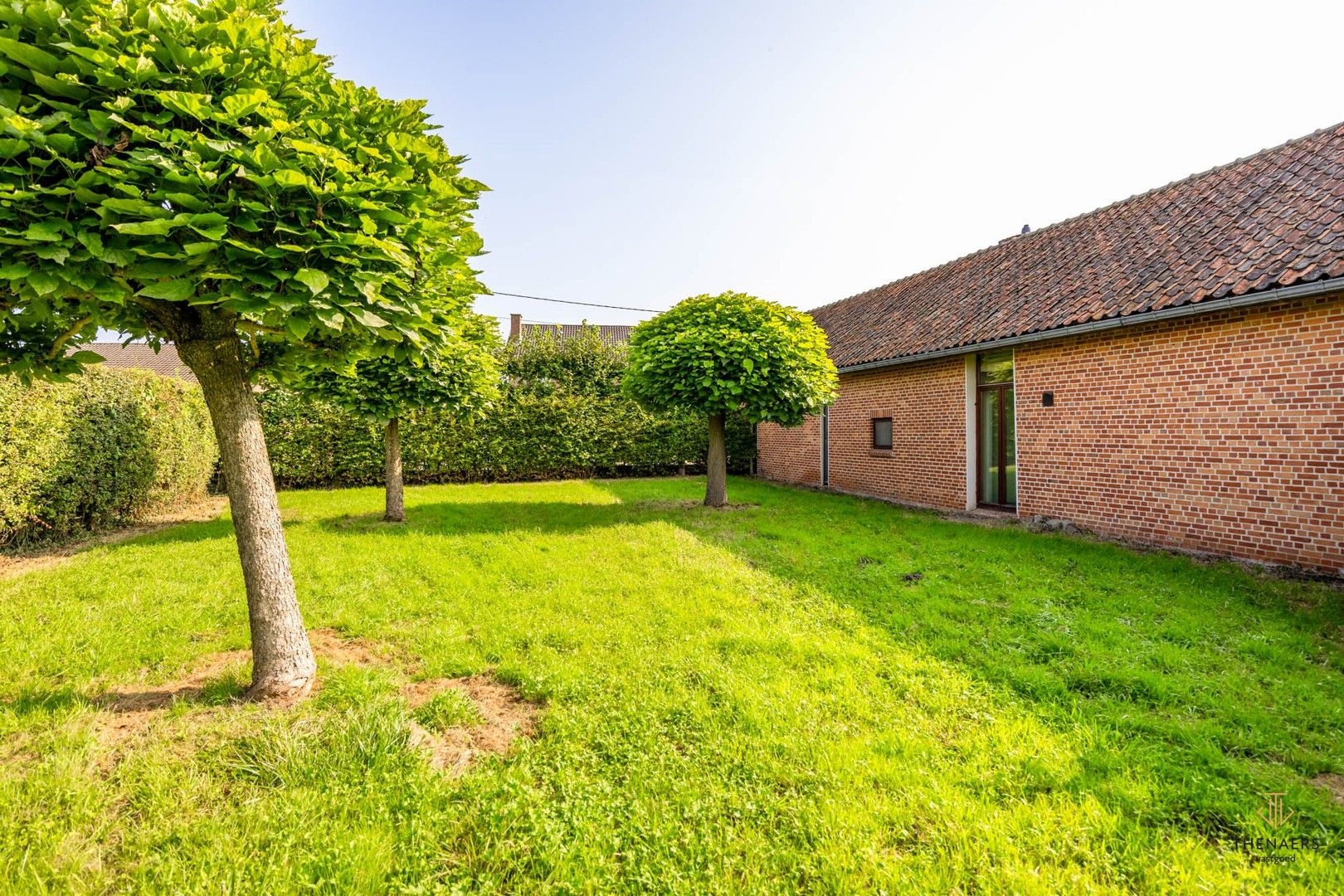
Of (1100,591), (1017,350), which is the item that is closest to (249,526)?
(1100,591)

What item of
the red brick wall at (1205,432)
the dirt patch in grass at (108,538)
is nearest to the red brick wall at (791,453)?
the red brick wall at (1205,432)

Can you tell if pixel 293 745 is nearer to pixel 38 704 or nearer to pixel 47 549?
pixel 38 704

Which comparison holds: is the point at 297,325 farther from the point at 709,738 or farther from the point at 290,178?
the point at 709,738

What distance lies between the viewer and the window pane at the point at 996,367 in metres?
8.71

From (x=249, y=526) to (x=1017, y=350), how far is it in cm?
962

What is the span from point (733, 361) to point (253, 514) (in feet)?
22.2

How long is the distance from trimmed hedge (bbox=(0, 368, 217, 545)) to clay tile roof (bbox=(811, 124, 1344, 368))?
12268 millimetres

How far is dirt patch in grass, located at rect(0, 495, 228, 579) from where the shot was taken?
590 centimetres

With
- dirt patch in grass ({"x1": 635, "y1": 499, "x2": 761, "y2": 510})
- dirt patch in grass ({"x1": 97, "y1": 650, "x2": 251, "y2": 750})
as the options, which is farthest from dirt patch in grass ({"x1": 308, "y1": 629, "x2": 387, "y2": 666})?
dirt patch in grass ({"x1": 635, "y1": 499, "x2": 761, "y2": 510})

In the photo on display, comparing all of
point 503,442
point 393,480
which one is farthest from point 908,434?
point 503,442

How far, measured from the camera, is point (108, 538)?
23.7 feet

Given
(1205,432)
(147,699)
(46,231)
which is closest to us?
(46,231)

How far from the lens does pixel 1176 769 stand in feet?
8.27

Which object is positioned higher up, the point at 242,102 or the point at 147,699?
the point at 242,102
